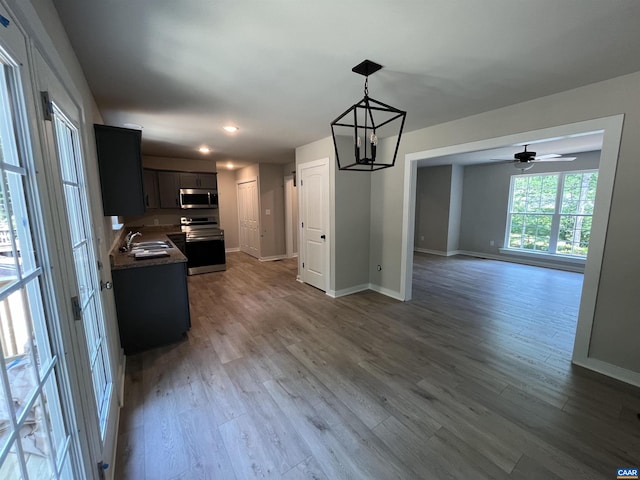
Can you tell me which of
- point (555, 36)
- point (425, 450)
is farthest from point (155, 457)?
point (555, 36)

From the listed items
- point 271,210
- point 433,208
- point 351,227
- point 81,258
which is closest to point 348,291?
point 351,227

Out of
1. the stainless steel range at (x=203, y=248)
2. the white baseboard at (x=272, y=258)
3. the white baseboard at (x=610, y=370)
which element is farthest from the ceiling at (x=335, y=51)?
the white baseboard at (x=272, y=258)

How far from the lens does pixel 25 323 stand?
0.80 metres

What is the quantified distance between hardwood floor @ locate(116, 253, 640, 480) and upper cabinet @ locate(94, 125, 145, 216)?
1506mm

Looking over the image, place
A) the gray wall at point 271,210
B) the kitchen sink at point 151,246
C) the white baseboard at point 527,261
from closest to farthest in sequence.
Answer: the kitchen sink at point 151,246 < the white baseboard at point 527,261 < the gray wall at point 271,210

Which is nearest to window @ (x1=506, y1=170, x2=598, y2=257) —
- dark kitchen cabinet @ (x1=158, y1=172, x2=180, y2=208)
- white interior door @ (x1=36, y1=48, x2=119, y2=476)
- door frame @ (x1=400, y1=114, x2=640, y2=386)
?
door frame @ (x1=400, y1=114, x2=640, y2=386)

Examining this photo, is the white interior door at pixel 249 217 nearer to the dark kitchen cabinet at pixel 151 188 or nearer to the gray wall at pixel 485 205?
the dark kitchen cabinet at pixel 151 188

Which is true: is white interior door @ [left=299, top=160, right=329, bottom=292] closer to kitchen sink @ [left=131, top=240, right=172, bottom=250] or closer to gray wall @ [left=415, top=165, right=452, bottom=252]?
kitchen sink @ [left=131, top=240, right=172, bottom=250]

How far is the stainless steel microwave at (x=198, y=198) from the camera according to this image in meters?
5.68

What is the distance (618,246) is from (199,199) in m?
6.35

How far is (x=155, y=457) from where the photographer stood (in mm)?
1598

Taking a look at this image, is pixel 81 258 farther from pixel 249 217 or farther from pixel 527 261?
pixel 527 261

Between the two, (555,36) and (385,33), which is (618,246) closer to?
(555,36)

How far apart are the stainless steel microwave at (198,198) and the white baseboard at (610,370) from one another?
6.28m
